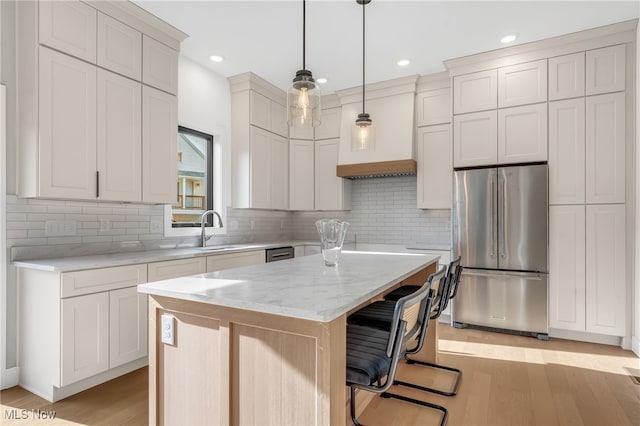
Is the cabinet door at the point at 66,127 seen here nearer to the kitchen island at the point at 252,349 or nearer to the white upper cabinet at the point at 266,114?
the kitchen island at the point at 252,349

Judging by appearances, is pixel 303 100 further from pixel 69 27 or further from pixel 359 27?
pixel 69 27

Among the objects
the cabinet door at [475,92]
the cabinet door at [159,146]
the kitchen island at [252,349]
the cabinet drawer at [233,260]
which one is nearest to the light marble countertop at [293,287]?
the kitchen island at [252,349]

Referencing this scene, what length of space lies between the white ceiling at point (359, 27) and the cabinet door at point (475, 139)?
0.69 meters

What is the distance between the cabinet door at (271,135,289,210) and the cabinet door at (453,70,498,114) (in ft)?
7.51

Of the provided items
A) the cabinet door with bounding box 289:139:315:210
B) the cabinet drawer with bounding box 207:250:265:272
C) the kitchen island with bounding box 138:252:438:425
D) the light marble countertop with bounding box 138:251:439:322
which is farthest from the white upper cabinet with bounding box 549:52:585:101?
the cabinet drawer with bounding box 207:250:265:272

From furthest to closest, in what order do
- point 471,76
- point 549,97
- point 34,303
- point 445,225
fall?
1. point 445,225
2. point 471,76
3. point 549,97
4. point 34,303

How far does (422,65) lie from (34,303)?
4206 millimetres

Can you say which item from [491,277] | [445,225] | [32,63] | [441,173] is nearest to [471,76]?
[441,173]

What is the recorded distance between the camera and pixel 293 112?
6.99ft

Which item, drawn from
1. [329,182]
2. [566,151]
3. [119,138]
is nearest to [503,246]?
[566,151]

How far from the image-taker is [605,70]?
335cm

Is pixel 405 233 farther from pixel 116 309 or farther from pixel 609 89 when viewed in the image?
pixel 116 309

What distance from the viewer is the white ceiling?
9.46ft

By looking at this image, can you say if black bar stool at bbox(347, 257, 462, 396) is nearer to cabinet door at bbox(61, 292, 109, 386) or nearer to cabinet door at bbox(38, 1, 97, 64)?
cabinet door at bbox(61, 292, 109, 386)
